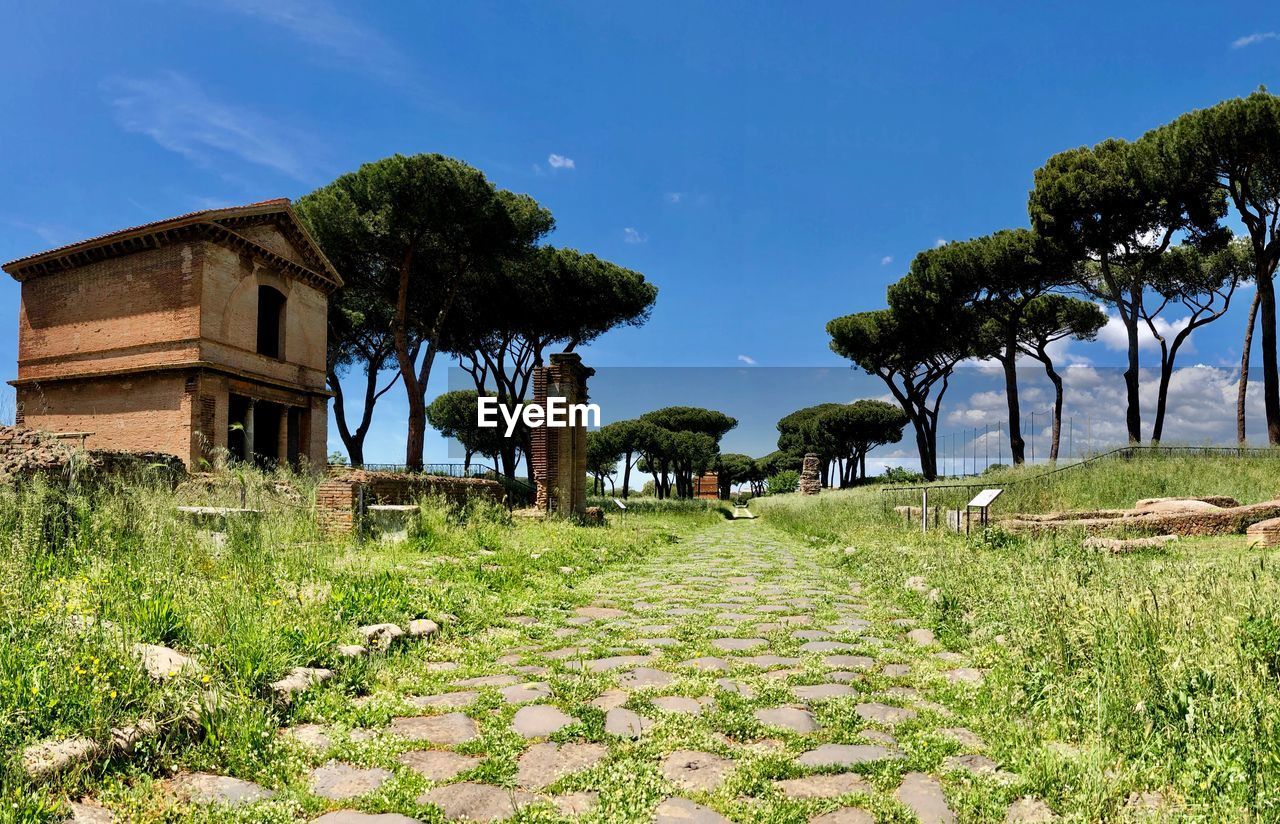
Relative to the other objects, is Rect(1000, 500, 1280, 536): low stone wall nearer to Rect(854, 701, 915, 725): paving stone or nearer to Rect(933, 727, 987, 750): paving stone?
Rect(854, 701, 915, 725): paving stone

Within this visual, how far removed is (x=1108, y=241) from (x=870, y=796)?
23313 millimetres

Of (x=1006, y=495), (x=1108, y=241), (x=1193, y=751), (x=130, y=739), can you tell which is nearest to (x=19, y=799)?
(x=130, y=739)

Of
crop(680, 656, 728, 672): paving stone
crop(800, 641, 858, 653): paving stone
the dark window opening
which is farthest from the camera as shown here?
the dark window opening

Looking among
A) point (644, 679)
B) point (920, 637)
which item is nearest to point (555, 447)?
point (920, 637)

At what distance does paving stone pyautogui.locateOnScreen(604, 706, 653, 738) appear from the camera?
295 cm

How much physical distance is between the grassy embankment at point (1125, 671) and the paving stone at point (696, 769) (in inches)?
41.6

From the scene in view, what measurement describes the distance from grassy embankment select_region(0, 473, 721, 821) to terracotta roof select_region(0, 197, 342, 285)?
12485mm

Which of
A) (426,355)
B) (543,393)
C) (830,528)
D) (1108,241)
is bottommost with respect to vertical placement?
(830,528)

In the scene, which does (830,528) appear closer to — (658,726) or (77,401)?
(658,726)

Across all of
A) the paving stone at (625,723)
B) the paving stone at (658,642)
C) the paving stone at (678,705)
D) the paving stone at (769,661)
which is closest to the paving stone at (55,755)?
the paving stone at (625,723)

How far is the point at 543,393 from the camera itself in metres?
15.1

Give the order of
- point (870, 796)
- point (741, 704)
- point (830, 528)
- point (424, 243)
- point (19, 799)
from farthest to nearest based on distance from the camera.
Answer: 1. point (424, 243)
2. point (830, 528)
3. point (741, 704)
4. point (870, 796)
5. point (19, 799)

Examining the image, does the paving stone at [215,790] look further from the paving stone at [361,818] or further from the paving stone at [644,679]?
the paving stone at [644,679]

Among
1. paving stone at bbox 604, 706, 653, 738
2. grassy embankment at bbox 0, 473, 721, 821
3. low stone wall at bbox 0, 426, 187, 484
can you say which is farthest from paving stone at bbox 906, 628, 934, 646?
low stone wall at bbox 0, 426, 187, 484
